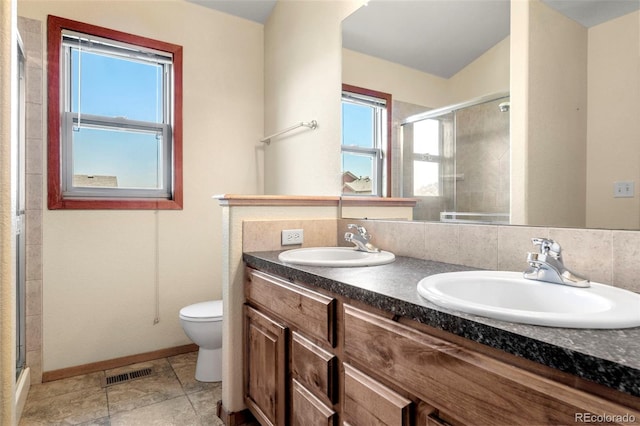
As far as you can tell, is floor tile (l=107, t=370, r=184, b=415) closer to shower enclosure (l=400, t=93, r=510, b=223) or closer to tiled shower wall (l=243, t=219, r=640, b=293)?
tiled shower wall (l=243, t=219, r=640, b=293)

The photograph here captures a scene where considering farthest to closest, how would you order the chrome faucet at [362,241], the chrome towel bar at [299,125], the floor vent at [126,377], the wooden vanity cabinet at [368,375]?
the chrome towel bar at [299,125]
the floor vent at [126,377]
the chrome faucet at [362,241]
the wooden vanity cabinet at [368,375]

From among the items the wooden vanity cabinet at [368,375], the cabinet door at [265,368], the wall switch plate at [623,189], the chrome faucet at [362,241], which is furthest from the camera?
the chrome faucet at [362,241]

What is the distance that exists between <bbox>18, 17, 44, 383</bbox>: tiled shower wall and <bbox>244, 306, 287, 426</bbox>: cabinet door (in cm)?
142

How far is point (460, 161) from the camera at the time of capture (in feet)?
4.57

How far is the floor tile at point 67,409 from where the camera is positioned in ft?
5.87

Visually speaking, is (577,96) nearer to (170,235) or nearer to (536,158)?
(536,158)

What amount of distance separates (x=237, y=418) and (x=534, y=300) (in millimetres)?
1445

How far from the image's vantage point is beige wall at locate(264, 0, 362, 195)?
2109 mm

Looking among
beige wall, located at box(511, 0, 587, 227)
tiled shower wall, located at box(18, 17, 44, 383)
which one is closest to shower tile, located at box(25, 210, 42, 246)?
tiled shower wall, located at box(18, 17, 44, 383)

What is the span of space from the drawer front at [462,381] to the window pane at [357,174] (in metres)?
1.01

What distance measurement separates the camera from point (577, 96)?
1.06m

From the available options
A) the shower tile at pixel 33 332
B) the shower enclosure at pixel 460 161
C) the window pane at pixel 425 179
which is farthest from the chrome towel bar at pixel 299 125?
the shower tile at pixel 33 332

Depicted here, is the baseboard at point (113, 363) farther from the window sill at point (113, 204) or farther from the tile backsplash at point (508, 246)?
the tile backsplash at point (508, 246)

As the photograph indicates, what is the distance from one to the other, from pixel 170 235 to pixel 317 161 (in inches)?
46.9
